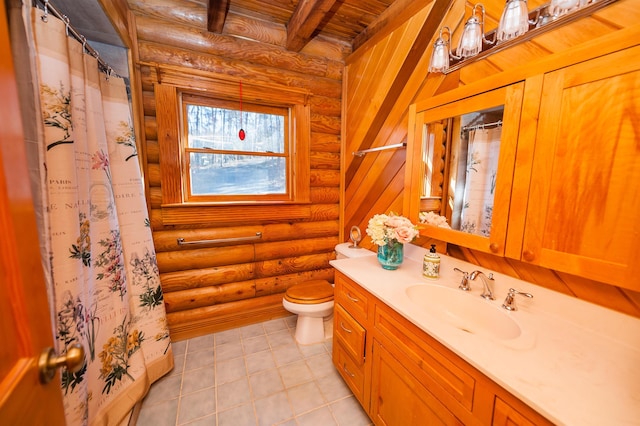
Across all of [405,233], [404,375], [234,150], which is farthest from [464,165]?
[234,150]

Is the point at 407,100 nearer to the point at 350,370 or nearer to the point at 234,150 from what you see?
the point at 234,150

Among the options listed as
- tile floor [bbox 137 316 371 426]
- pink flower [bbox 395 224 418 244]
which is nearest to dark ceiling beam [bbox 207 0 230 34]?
pink flower [bbox 395 224 418 244]

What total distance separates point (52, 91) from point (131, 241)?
901 millimetres

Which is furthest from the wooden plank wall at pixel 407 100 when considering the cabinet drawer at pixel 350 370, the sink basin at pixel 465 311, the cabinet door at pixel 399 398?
the cabinet drawer at pixel 350 370

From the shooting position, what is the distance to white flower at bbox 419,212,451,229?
1.43 m

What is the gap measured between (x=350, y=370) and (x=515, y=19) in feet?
6.58

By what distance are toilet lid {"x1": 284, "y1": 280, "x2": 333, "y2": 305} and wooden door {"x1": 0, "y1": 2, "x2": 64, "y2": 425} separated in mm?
1518

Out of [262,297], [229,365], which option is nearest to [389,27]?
[262,297]

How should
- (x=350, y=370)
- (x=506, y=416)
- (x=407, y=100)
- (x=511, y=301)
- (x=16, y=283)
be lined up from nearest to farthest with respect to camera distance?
(x=16, y=283), (x=506, y=416), (x=511, y=301), (x=350, y=370), (x=407, y=100)

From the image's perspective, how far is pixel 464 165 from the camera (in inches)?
52.6

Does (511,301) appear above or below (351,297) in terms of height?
above

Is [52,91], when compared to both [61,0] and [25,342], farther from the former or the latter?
[25,342]

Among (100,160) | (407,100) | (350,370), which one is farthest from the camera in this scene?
(407,100)

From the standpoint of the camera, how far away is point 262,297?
240 centimetres
